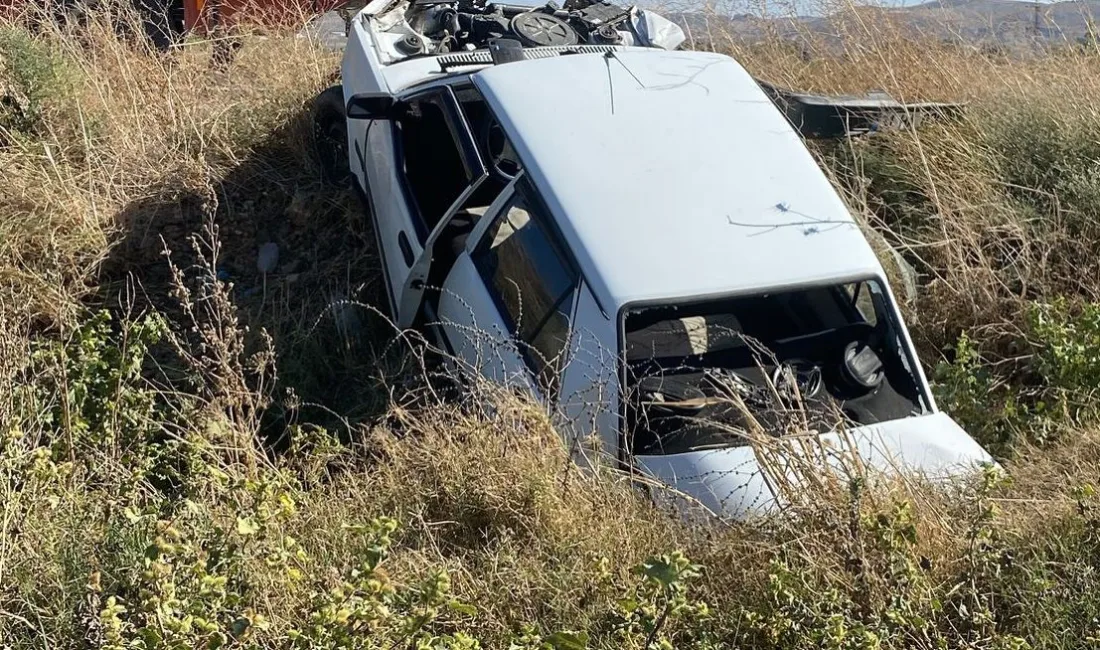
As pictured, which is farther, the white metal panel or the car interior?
the car interior

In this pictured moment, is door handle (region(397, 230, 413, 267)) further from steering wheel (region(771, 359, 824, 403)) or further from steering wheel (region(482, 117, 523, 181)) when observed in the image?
steering wheel (region(771, 359, 824, 403))

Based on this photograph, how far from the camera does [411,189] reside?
463cm

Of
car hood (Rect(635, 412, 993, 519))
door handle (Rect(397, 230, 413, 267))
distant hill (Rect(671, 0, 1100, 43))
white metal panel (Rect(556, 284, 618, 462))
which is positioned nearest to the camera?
car hood (Rect(635, 412, 993, 519))

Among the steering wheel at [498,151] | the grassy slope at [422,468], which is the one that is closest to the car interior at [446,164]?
the steering wheel at [498,151]

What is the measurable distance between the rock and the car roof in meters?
2.10

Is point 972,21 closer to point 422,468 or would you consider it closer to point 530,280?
point 530,280

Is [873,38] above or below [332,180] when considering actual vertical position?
below

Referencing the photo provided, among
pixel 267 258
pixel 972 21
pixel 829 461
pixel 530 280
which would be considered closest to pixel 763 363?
pixel 829 461

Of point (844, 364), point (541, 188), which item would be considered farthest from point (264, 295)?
point (844, 364)

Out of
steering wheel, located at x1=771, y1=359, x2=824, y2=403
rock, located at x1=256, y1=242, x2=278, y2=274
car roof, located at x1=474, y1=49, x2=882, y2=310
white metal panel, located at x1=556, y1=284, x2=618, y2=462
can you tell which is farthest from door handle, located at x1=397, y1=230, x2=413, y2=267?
steering wheel, located at x1=771, y1=359, x2=824, y2=403

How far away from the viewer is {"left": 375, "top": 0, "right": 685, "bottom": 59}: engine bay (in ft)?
18.5

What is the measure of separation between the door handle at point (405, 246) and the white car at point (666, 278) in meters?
0.02

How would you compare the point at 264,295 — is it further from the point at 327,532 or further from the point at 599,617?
the point at 599,617

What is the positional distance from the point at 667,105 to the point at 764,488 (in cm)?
168
